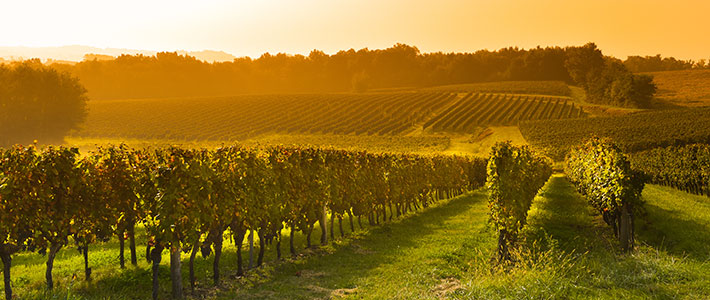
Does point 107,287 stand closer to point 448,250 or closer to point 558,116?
point 448,250

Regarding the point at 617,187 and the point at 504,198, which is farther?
the point at 617,187

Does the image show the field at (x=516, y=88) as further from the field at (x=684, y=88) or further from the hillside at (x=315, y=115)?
the field at (x=684, y=88)

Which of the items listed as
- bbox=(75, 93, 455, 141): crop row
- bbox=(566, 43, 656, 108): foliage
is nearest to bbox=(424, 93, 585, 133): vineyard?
bbox=(75, 93, 455, 141): crop row

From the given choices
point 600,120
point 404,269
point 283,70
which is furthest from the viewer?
point 283,70

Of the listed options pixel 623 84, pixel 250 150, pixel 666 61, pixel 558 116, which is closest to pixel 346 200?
pixel 250 150

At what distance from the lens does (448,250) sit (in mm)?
14812

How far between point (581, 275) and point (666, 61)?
8601 inches

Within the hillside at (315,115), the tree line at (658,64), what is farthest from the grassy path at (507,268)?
the tree line at (658,64)

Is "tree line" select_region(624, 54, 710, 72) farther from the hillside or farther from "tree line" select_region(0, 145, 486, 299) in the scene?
"tree line" select_region(0, 145, 486, 299)

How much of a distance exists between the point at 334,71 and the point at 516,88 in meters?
60.0

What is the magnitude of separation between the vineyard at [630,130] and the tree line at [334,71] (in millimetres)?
30565

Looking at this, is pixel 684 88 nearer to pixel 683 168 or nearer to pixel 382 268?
pixel 683 168

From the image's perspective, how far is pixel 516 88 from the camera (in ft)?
442

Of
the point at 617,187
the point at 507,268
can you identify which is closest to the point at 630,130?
the point at 617,187
